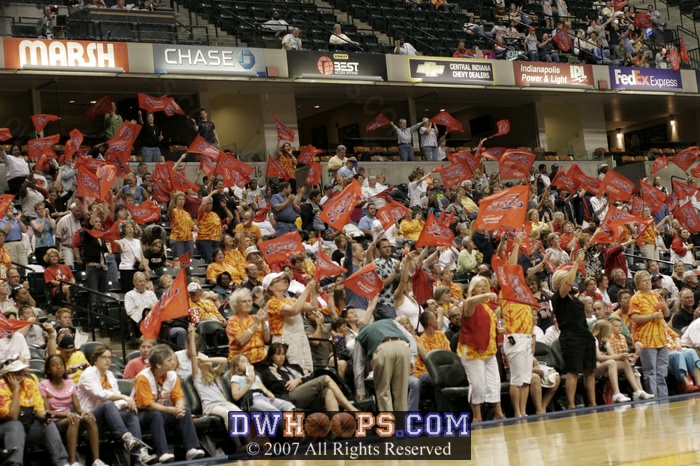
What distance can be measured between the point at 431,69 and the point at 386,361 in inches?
647

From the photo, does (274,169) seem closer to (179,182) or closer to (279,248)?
(179,182)

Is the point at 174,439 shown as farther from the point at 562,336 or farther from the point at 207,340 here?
the point at 562,336

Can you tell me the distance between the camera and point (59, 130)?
83.8 ft

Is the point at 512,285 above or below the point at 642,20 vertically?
below

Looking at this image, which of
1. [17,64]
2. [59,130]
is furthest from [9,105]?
[17,64]

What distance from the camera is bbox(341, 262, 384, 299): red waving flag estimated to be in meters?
12.1

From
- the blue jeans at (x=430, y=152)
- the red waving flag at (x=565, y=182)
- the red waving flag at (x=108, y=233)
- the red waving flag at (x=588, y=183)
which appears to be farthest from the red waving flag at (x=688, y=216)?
the red waving flag at (x=108, y=233)

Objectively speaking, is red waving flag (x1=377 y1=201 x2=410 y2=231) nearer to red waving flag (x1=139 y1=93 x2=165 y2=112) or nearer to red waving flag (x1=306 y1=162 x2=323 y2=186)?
red waving flag (x1=306 y1=162 x2=323 y2=186)

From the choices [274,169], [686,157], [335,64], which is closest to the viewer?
[274,169]

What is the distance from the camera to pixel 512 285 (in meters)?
11.9

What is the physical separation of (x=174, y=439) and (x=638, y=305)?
20.1 ft

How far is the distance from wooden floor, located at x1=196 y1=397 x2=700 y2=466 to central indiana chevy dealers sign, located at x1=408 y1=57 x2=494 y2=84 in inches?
618

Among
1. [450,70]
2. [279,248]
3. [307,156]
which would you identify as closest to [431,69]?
[450,70]

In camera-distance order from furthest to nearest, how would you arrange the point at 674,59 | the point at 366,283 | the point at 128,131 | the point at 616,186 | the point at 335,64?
the point at 674,59, the point at 335,64, the point at 616,186, the point at 128,131, the point at 366,283
